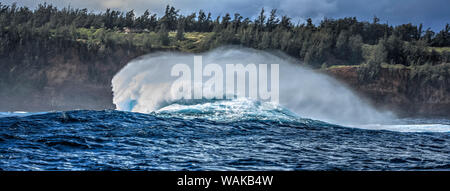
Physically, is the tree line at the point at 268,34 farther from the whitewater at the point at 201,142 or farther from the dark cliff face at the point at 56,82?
the whitewater at the point at 201,142

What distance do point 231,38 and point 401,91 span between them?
67.7ft

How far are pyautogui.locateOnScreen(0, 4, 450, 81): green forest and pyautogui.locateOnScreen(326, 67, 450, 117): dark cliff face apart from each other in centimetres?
97

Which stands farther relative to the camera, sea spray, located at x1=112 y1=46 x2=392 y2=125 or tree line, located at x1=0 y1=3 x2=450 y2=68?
tree line, located at x1=0 y1=3 x2=450 y2=68

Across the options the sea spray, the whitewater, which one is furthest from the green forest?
the whitewater

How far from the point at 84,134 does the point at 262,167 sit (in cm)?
636

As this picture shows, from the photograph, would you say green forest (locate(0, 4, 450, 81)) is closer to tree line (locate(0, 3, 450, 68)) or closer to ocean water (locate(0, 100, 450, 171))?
tree line (locate(0, 3, 450, 68))

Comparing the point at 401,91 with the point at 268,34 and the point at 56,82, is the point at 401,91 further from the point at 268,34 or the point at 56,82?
the point at 56,82

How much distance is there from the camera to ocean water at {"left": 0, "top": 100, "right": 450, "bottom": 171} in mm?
9328

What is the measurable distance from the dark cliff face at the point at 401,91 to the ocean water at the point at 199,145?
26876 millimetres

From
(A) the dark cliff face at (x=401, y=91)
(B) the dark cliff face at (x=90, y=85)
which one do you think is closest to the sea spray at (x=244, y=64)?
(A) the dark cliff face at (x=401, y=91)

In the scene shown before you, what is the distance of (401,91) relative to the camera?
45.1 m

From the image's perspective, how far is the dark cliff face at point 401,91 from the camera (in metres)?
44.2

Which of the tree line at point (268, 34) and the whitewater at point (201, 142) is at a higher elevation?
the tree line at point (268, 34)
